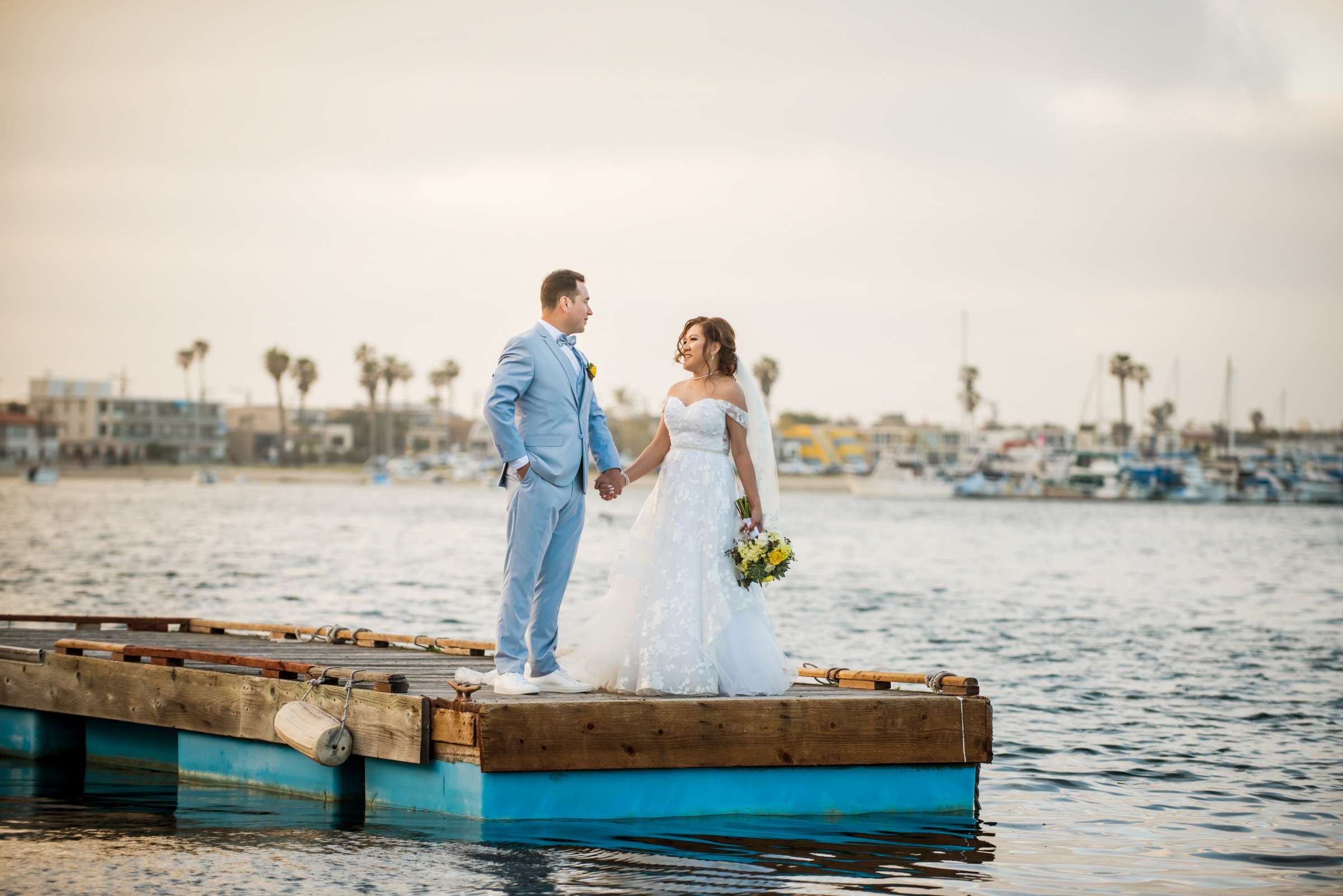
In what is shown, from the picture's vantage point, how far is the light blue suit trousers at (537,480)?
7.93 m

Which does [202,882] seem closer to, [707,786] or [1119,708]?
[707,786]

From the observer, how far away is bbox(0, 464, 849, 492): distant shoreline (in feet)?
522

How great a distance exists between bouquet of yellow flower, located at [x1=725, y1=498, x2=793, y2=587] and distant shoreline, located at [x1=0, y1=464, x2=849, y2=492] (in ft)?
475

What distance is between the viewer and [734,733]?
311 inches

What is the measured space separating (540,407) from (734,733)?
2.16 meters

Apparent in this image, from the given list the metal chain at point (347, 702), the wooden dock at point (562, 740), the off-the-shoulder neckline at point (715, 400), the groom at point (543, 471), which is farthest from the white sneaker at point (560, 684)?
the off-the-shoulder neckline at point (715, 400)

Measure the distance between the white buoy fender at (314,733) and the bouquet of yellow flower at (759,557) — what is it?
2.46m

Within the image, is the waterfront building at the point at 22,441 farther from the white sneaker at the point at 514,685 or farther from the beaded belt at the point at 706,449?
the beaded belt at the point at 706,449

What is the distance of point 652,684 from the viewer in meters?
8.04

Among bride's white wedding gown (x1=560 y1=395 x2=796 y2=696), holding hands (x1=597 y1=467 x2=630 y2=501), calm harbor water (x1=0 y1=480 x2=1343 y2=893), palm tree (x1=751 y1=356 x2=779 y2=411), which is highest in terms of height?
palm tree (x1=751 y1=356 x2=779 y2=411)

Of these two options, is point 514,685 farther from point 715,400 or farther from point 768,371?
point 768,371

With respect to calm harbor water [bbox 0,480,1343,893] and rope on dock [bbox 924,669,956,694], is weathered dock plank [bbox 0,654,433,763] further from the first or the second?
rope on dock [bbox 924,669,956,694]

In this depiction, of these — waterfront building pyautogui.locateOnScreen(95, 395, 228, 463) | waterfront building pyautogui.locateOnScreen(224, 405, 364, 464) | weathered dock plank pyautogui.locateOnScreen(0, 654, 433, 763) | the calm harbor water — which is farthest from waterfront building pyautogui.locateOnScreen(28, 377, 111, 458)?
weathered dock plank pyautogui.locateOnScreen(0, 654, 433, 763)

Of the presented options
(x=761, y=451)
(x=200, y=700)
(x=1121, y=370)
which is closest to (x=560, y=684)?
(x=761, y=451)
